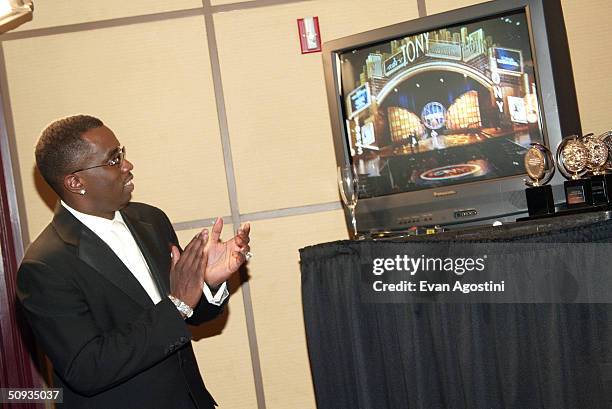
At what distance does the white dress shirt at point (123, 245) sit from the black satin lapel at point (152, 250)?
0.05 feet

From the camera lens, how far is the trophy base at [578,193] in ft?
7.80

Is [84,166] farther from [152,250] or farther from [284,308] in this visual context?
[284,308]

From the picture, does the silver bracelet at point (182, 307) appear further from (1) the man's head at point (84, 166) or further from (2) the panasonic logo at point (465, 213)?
(2) the panasonic logo at point (465, 213)

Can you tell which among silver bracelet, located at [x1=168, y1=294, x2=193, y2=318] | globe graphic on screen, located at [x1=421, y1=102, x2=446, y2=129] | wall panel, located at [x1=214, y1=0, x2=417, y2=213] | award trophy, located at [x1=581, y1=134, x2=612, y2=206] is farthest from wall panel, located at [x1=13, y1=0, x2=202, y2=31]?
award trophy, located at [x1=581, y1=134, x2=612, y2=206]

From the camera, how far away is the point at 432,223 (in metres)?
2.92

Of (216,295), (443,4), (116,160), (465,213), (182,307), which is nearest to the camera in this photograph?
(182,307)

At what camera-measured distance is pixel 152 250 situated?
2.54 metres

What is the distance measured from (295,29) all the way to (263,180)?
70cm

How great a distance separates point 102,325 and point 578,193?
57.9 inches

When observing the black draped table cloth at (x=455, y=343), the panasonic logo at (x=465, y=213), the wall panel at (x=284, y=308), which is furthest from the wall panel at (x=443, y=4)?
the black draped table cloth at (x=455, y=343)

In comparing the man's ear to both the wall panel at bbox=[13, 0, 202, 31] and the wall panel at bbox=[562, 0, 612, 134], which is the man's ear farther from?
the wall panel at bbox=[562, 0, 612, 134]

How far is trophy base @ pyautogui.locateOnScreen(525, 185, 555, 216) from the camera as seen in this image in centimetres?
251
